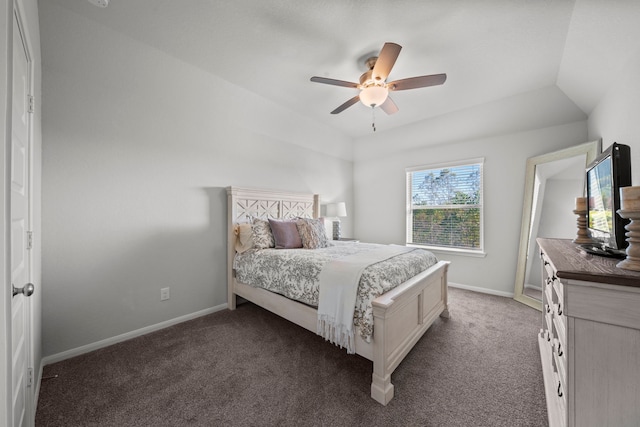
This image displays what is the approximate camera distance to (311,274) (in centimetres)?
197

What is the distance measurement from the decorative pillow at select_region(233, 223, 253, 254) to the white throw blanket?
1.30 meters

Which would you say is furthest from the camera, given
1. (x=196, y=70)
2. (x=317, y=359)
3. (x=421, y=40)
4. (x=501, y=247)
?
(x=501, y=247)

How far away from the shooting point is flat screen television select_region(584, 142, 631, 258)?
126 centimetres

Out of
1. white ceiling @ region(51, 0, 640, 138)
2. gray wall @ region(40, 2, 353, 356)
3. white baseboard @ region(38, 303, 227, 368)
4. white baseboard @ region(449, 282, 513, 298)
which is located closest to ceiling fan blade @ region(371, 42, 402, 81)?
white ceiling @ region(51, 0, 640, 138)

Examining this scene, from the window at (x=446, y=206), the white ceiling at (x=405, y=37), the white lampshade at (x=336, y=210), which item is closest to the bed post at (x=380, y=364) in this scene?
the white ceiling at (x=405, y=37)

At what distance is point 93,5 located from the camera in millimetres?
1837

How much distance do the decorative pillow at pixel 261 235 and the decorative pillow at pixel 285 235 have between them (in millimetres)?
81

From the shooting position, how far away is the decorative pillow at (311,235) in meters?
2.80

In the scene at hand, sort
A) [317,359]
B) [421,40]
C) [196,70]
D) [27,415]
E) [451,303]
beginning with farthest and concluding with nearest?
[451,303] < [196,70] < [421,40] < [317,359] < [27,415]

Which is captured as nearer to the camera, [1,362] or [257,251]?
[1,362]

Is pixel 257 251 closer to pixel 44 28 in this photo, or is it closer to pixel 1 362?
pixel 1 362

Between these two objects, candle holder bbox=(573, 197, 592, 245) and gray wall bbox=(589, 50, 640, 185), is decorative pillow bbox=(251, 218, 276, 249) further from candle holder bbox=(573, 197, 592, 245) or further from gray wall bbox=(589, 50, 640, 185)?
gray wall bbox=(589, 50, 640, 185)

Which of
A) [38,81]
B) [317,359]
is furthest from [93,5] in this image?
[317,359]

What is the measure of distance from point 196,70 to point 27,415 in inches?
115
